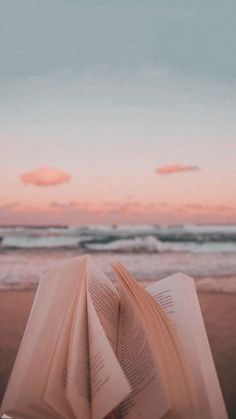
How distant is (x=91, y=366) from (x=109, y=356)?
0.09 ft

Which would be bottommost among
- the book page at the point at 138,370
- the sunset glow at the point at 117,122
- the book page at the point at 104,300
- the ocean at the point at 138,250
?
the book page at the point at 138,370

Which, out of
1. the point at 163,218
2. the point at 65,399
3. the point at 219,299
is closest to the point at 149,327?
the point at 65,399

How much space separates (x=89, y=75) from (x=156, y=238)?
32cm

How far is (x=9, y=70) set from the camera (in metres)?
0.87

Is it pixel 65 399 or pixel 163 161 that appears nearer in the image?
pixel 65 399

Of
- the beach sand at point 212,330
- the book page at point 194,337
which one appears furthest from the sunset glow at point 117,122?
the book page at point 194,337

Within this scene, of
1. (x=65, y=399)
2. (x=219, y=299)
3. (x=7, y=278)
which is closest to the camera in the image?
(x=65, y=399)

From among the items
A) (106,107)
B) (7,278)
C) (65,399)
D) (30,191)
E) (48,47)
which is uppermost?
(48,47)

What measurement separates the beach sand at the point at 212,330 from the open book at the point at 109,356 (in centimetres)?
17

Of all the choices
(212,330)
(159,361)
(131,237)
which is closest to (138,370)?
(159,361)

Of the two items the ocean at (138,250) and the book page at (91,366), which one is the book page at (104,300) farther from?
the ocean at (138,250)

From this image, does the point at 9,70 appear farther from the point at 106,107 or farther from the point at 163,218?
the point at 163,218

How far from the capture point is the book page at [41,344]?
253mm

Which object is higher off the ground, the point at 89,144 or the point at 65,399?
the point at 89,144
